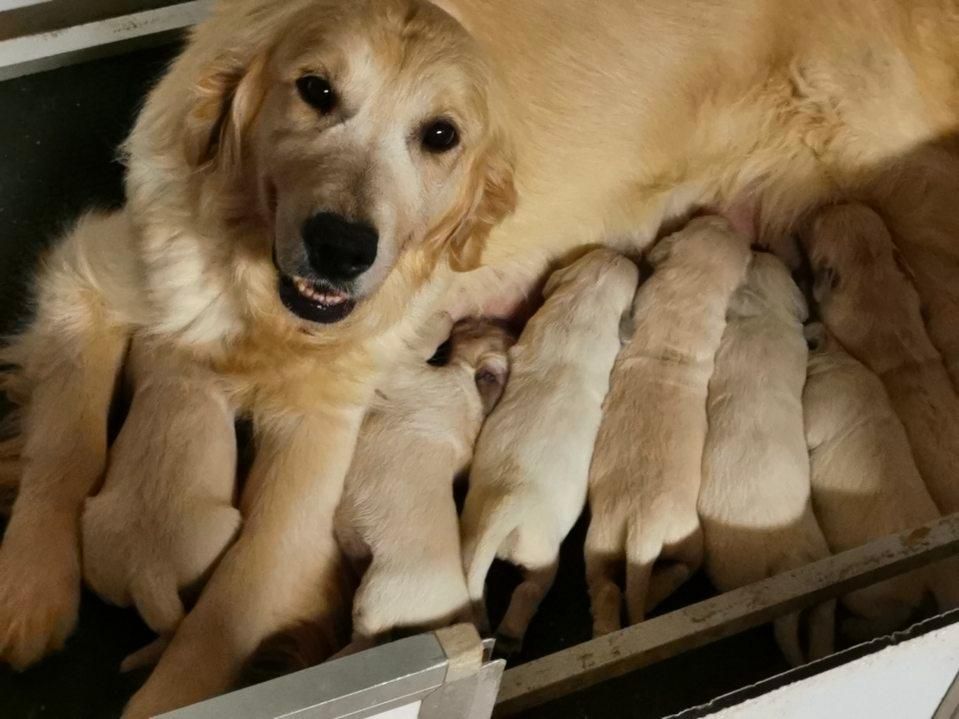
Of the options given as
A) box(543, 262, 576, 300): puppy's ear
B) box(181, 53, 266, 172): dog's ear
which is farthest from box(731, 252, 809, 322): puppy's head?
box(181, 53, 266, 172): dog's ear

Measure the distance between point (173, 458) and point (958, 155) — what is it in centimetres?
167

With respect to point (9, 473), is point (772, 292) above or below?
below

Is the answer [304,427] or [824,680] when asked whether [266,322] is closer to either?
[304,427]

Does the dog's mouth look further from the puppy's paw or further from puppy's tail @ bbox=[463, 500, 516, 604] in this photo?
the puppy's paw

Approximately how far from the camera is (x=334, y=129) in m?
1.40

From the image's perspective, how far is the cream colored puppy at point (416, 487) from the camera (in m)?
1.43

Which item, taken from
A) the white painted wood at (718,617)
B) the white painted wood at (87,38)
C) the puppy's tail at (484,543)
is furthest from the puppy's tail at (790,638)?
the white painted wood at (87,38)

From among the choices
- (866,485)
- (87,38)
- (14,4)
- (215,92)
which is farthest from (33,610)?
(14,4)

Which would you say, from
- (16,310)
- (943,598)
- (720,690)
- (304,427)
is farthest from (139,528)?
(943,598)

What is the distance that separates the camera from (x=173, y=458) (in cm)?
154

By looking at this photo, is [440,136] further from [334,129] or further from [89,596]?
[89,596]

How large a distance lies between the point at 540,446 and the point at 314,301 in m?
0.43

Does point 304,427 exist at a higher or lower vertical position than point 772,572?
higher

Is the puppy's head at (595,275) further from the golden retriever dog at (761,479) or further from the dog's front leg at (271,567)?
the dog's front leg at (271,567)
